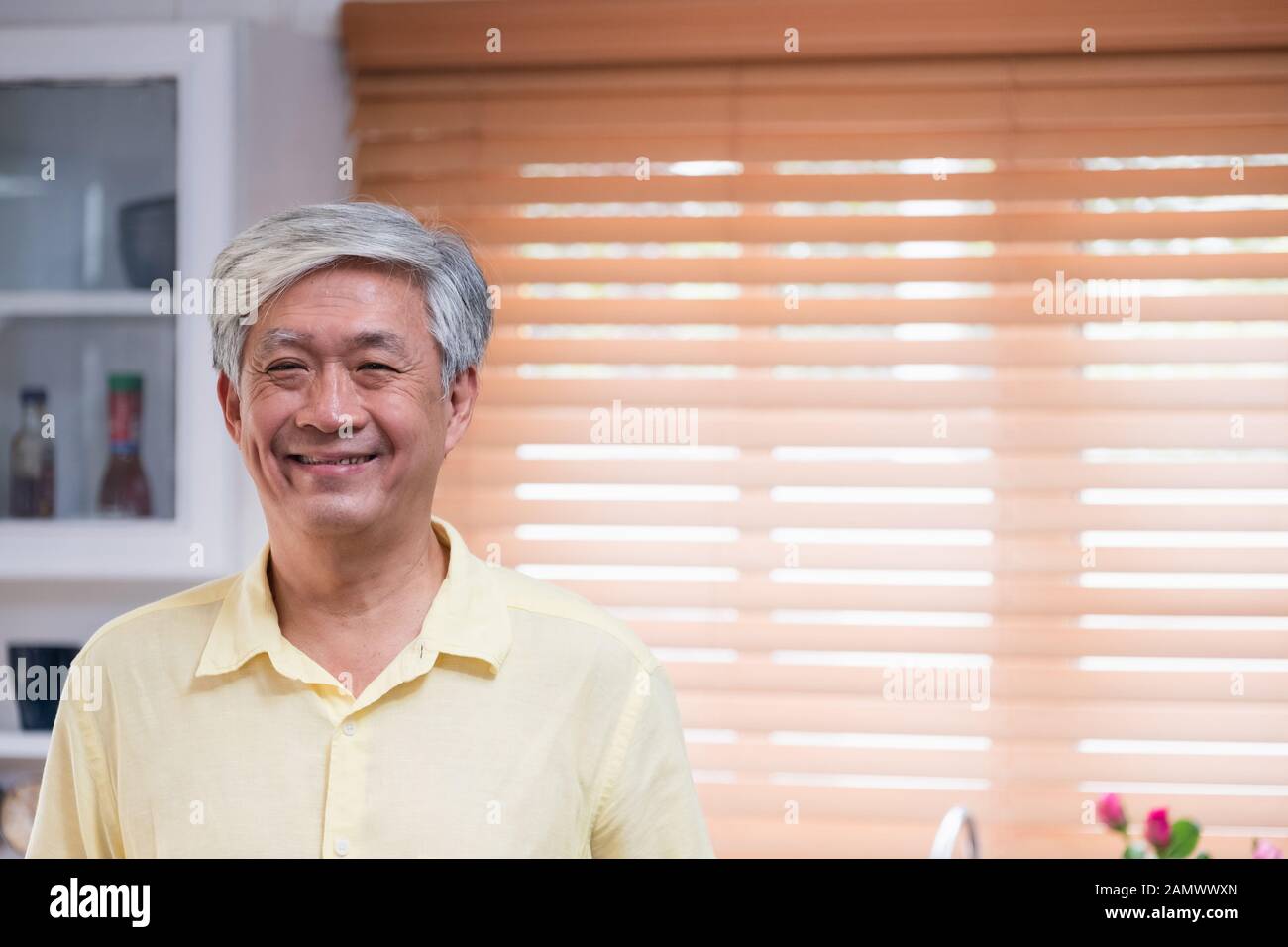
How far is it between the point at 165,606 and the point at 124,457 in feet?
2.23

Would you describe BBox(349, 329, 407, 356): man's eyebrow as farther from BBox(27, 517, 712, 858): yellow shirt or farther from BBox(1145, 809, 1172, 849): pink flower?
BBox(1145, 809, 1172, 849): pink flower

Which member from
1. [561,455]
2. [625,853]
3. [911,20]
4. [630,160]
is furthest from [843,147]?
[625,853]

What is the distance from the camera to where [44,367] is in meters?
1.40

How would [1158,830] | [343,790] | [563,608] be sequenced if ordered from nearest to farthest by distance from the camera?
[343,790] → [563,608] → [1158,830]

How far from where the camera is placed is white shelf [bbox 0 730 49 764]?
1.35 metres

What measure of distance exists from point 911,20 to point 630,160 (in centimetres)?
40

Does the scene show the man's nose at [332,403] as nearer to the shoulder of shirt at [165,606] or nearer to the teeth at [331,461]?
the teeth at [331,461]

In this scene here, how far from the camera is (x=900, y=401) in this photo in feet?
4.80

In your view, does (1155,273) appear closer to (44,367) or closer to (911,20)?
(911,20)

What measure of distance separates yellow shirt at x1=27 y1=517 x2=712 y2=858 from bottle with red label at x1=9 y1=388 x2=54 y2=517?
721mm

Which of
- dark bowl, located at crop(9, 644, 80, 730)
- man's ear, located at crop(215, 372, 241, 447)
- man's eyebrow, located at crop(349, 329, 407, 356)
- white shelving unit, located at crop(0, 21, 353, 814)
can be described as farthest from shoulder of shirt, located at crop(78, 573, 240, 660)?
dark bowl, located at crop(9, 644, 80, 730)

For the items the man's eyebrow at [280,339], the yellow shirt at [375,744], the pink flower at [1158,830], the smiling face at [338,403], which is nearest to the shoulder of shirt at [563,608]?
the yellow shirt at [375,744]

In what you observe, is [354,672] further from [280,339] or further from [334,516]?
[280,339]

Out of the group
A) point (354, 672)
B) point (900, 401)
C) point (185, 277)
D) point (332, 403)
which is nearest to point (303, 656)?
point (354, 672)
